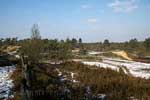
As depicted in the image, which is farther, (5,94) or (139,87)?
(139,87)

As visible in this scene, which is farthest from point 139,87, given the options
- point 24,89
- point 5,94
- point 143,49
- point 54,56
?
point 143,49

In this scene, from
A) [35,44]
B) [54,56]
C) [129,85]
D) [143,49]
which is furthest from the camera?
[143,49]

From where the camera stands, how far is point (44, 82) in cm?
1666

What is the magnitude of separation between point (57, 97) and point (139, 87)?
22.1 ft

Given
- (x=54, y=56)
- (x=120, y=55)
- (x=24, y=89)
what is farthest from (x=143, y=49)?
(x=24, y=89)

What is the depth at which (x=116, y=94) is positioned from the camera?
45.4ft

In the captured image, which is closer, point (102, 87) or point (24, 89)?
point (24, 89)

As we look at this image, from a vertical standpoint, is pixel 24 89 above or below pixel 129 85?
above

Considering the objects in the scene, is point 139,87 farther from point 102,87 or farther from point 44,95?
point 44,95

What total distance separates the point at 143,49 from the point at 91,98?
231 feet

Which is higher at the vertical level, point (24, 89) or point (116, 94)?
point (24, 89)

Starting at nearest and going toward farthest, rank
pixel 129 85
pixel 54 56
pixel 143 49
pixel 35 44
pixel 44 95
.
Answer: pixel 44 95 → pixel 129 85 → pixel 35 44 → pixel 54 56 → pixel 143 49

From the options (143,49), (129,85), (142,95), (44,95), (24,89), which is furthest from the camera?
(143,49)

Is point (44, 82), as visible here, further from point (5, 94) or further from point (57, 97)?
point (57, 97)
